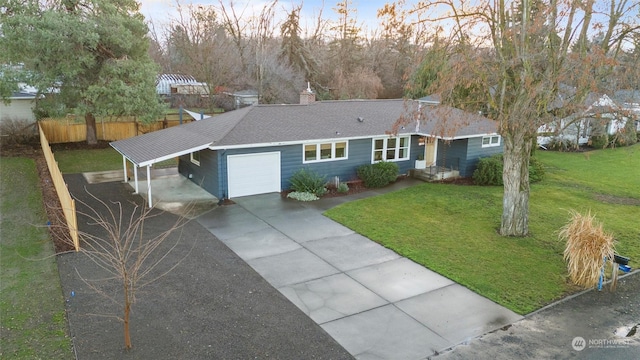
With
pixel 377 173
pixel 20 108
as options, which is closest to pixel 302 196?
pixel 377 173

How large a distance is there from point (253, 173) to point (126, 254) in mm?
7122

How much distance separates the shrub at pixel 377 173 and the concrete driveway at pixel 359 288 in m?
4.78

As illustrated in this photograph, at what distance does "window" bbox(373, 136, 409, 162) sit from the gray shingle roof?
0.54 metres

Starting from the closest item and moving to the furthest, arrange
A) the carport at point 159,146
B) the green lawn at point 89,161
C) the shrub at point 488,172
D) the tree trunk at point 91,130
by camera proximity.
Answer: the carport at point 159,146, the shrub at point 488,172, the green lawn at point 89,161, the tree trunk at point 91,130

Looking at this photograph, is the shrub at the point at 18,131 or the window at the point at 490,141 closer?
the window at the point at 490,141

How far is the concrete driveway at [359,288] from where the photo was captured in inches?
303

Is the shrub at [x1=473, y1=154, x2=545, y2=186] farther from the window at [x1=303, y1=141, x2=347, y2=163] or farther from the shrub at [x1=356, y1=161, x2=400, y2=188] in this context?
the window at [x1=303, y1=141, x2=347, y2=163]

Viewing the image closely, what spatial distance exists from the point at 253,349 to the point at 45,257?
21.1 ft

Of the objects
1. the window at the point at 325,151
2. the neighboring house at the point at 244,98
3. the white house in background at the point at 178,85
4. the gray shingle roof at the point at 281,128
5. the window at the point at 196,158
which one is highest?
the white house in background at the point at 178,85

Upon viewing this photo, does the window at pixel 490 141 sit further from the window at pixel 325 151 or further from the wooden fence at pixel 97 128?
the wooden fence at pixel 97 128

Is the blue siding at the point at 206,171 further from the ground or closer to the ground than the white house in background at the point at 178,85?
closer to the ground

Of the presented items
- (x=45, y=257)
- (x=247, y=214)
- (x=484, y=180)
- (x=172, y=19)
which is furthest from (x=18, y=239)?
(x=172, y=19)

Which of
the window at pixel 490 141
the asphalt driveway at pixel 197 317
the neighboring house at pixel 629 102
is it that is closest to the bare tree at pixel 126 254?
the asphalt driveway at pixel 197 317

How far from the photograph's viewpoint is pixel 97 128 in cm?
2695
